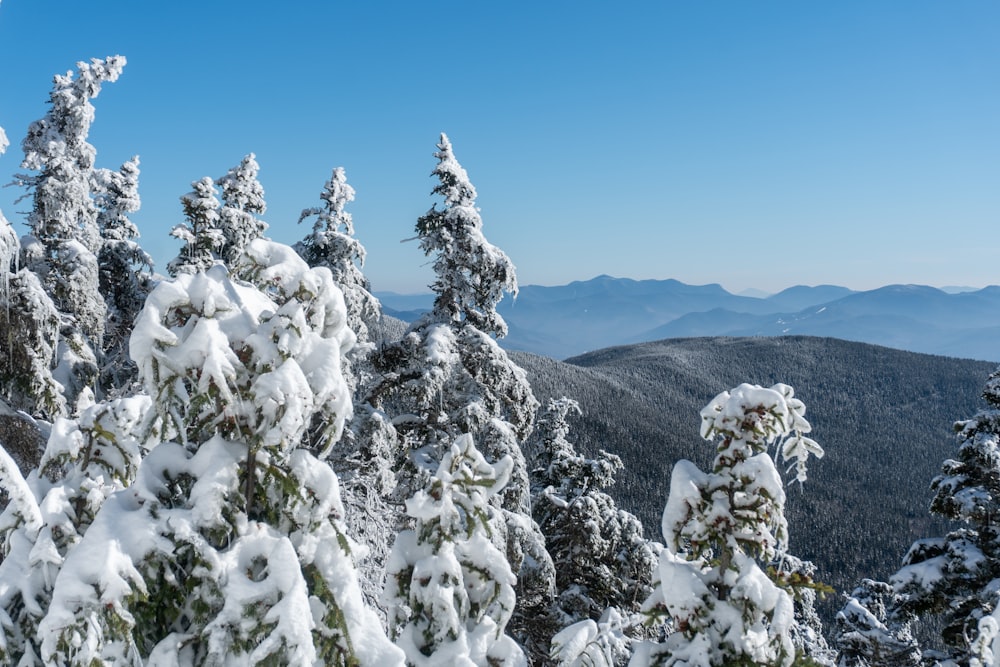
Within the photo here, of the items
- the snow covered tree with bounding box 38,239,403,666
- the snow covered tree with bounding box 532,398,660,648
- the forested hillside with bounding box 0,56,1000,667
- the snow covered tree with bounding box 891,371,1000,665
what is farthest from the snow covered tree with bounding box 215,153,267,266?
the snow covered tree with bounding box 891,371,1000,665

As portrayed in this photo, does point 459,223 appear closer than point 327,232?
Yes

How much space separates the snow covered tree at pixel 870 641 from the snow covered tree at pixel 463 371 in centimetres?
774

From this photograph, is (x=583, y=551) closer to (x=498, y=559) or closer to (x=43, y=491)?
(x=498, y=559)

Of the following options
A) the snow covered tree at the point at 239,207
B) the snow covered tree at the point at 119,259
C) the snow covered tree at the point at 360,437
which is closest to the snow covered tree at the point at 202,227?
the snow covered tree at the point at 239,207

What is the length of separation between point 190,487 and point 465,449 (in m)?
2.71

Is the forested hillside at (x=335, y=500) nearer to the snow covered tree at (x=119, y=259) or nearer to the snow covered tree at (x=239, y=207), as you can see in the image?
the snow covered tree at (x=239, y=207)

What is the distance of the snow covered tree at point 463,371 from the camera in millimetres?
12148

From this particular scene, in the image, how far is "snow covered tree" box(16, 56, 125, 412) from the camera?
599 inches

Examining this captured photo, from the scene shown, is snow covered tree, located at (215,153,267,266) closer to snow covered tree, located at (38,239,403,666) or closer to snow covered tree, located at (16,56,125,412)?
snow covered tree, located at (16,56,125,412)

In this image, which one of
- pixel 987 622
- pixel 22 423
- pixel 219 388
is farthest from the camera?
pixel 22 423

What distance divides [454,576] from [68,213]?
15868 mm

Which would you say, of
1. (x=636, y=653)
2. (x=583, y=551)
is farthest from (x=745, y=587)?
(x=583, y=551)

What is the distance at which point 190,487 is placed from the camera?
361 cm

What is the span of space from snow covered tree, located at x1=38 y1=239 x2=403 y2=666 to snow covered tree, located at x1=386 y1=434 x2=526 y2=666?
5.72 feet
